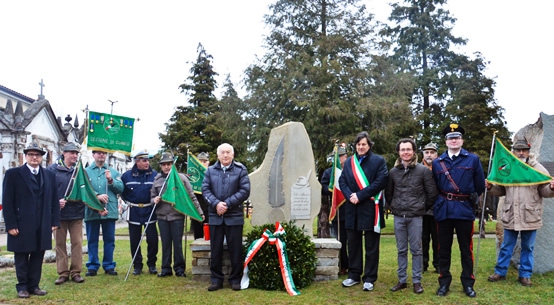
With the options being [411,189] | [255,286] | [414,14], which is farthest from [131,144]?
[414,14]

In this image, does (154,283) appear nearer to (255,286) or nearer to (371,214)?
(255,286)

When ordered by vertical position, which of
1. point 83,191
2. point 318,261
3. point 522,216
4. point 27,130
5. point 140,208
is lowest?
point 318,261

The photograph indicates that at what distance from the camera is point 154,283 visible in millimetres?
6562

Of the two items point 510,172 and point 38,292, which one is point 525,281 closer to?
point 510,172

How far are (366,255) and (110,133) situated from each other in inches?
177

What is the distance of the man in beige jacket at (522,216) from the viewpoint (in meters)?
6.28

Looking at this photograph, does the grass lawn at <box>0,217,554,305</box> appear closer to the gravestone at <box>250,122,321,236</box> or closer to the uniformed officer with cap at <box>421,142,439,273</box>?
the uniformed officer with cap at <box>421,142,439,273</box>

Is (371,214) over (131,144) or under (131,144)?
under

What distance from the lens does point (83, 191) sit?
22.5 feet

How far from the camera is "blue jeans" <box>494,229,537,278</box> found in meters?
6.29

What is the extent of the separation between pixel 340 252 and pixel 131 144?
3923 millimetres

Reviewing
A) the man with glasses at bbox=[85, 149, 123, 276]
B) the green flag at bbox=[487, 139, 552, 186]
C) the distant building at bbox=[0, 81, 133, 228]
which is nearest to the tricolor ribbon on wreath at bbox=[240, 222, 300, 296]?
the man with glasses at bbox=[85, 149, 123, 276]

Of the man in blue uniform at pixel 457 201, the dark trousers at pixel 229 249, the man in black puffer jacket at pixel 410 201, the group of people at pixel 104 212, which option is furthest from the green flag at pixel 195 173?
the man in blue uniform at pixel 457 201

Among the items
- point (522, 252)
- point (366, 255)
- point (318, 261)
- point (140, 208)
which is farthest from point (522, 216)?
point (140, 208)
